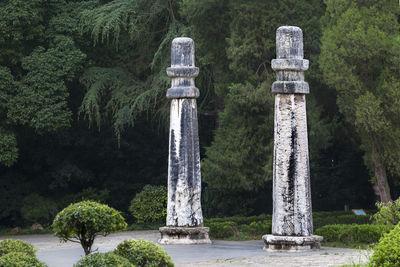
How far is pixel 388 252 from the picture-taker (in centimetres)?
754

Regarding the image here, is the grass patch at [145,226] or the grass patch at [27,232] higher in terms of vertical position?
the grass patch at [145,226]

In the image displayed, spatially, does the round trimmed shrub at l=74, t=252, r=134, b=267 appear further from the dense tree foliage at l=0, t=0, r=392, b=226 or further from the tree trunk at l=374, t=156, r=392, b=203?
the tree trunk at l=374, t=156, r=392, b=203

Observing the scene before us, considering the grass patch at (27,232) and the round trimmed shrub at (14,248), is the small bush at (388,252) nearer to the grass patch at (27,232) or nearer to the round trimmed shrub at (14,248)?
the round trimmed shrub at (14,248)

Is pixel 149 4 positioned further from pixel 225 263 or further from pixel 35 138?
pixel 225 263

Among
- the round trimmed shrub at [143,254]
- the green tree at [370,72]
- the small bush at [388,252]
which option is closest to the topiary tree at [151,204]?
the green tree at [370,72]

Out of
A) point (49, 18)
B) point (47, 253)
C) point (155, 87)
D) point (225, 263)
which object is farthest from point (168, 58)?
point (225, 263)

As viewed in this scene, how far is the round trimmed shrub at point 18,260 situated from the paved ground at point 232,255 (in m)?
3.45

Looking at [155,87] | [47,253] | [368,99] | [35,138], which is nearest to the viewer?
[47,253]

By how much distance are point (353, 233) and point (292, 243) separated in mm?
2901

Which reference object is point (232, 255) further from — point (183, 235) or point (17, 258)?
point (17, 258)

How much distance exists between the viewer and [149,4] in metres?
25.2

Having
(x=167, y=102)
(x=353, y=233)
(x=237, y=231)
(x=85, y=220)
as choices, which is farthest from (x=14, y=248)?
(x=167, y=102)

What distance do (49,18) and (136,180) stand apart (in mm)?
6855

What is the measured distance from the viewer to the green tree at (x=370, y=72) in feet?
63.7
